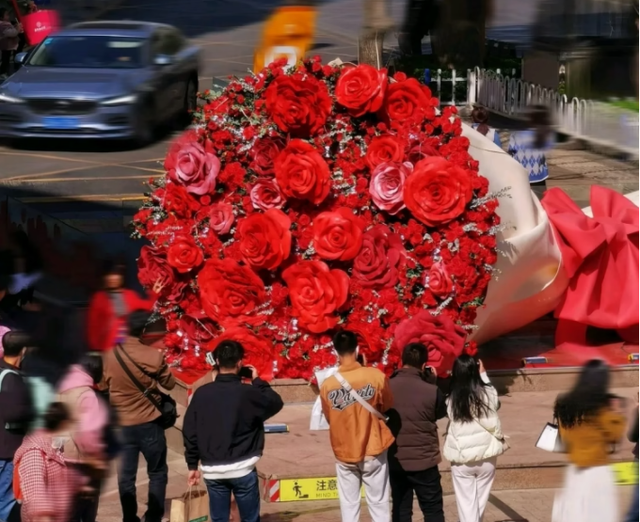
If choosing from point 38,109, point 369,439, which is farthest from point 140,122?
point 369,439

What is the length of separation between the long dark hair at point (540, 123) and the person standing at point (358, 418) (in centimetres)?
210

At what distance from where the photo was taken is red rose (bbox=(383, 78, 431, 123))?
5.98m

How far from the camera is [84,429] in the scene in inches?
145

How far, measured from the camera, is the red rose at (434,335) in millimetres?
5727

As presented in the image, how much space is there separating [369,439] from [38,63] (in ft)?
8.17

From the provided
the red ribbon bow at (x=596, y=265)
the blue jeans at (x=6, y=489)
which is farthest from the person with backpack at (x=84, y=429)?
the red ribbon bow at (x=596, y=265)

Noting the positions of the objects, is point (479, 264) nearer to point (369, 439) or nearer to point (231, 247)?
point (231, 247)

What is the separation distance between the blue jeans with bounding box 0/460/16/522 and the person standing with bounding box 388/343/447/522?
1.46 meters

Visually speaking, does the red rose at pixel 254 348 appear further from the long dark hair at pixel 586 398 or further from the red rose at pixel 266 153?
the long dark hair at pixel 586 398

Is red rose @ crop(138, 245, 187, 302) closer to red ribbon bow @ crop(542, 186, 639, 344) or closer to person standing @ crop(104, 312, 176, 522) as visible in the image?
person standing @ crop(104, 312, 176, 522)

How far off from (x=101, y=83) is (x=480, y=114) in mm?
900

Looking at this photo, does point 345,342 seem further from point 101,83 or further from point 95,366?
point 101,83

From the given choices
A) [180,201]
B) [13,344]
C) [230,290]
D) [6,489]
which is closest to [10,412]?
[13,344]

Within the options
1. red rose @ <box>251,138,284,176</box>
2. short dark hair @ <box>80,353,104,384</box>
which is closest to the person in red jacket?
short dark hair @ <box>80,353,104,384</box>
